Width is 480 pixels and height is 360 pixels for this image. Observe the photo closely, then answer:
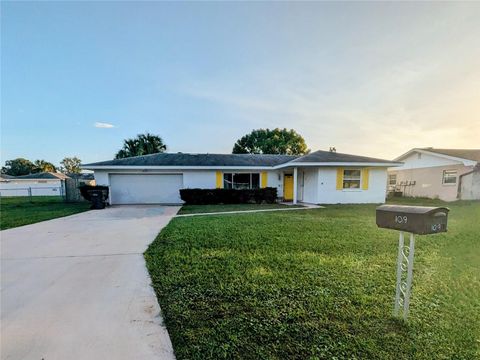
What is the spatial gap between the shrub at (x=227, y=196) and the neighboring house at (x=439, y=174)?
987 centimetres

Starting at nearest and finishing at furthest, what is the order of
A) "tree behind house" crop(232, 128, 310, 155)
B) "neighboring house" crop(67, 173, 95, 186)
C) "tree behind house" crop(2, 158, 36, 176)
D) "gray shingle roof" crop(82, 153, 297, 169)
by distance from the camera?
"gray shingle roof" crop(82, 153, 297, 169), "neighboring house" crop(67, 173, 95, 186), "tree behind house" crop(232, 128, 310, 155), "tree behind house" crop(2, 158, 36, 176)

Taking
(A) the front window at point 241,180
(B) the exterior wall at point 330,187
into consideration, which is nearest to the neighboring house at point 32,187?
(B) the exterior wall at point 330,187

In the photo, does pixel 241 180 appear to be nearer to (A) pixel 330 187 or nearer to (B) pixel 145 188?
(A) pixel 330 187

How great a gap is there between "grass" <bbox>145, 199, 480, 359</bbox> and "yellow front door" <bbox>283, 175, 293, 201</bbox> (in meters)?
10.0

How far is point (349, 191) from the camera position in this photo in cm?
1278

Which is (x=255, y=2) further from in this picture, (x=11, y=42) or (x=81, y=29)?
(x=11, y=42)

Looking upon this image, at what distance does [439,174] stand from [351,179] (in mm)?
7967

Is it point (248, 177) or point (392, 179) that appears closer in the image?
point (248, 177)

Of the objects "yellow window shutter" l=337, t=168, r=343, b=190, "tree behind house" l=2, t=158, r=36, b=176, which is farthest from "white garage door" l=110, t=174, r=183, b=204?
"tree behind house" l=2, t=158, r=36, b=176

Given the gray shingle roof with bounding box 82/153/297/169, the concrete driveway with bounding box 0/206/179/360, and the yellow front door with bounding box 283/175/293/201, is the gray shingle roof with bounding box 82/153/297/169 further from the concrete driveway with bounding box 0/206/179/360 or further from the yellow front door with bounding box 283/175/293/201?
the concrete driveway with bounding box 0/206/179/360

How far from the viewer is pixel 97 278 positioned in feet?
10.8

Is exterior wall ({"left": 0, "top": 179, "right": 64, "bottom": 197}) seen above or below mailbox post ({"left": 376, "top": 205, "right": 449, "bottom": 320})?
below

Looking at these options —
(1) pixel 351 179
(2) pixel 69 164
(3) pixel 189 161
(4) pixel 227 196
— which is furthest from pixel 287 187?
(2) pixel 69 164

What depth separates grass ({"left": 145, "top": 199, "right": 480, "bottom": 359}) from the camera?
181 cm
